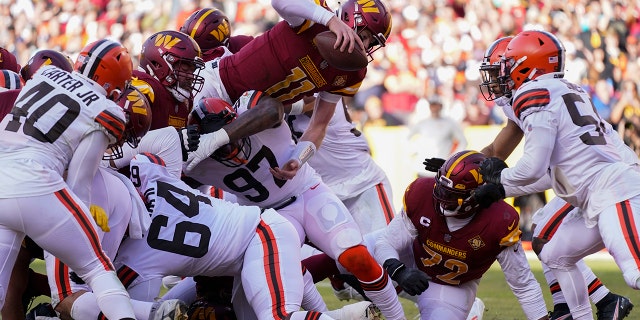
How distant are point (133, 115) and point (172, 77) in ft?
2.82

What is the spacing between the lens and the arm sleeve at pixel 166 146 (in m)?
5.39

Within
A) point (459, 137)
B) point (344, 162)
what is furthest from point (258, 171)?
point (459, 137)

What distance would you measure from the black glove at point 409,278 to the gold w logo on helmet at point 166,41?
5.99 ft

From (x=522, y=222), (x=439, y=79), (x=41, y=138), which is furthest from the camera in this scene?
(x=439, y=79)

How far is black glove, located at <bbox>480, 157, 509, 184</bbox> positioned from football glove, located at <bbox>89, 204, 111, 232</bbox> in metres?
1.96

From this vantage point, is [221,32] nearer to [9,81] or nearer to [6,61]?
[6,61]

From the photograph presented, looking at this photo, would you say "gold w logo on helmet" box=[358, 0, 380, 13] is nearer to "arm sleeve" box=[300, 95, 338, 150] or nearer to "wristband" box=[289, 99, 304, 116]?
"arm sleeve" box=[300, 95, 338, 150]

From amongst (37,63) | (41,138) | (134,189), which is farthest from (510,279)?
(37,63)

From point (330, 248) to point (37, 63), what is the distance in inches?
85.1

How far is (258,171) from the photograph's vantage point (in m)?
5.81

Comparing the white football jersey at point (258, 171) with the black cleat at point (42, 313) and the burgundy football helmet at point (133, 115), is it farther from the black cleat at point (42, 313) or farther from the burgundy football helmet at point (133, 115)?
the black cleat at point (42, 313)

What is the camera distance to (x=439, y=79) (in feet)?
45.6

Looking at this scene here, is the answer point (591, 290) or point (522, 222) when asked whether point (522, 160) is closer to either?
point (591, 290)

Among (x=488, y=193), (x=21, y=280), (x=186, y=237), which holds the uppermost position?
(x=186, y=237)
